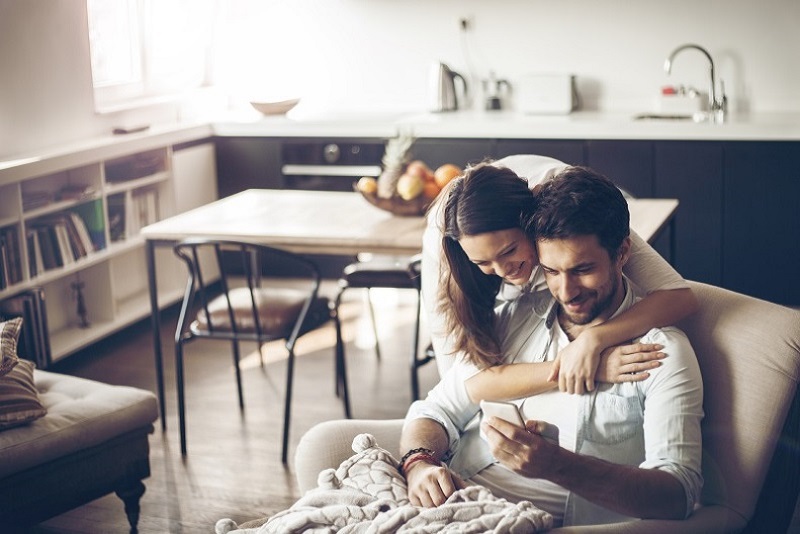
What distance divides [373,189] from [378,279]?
319mm

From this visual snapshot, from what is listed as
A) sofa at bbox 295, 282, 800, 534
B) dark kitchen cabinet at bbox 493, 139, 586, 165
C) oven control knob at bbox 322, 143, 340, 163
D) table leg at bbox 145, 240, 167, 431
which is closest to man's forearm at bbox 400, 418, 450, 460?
sofa at bbox 295, 282, 800, 534

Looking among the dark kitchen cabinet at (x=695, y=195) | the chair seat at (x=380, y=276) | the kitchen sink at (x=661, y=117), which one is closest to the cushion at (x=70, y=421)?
the chair seat at (x=380, y=276)

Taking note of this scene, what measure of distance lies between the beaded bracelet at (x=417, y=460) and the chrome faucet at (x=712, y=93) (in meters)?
3.58

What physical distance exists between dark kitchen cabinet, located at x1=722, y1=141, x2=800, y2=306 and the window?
305 centimetres

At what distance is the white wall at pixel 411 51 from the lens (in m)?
4.59

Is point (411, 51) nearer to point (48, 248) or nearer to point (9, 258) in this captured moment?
point (48, 248)

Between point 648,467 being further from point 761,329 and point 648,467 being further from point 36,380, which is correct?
point 36,380

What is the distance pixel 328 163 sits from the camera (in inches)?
223

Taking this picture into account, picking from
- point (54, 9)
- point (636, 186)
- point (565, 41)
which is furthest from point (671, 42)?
point (54, 9)

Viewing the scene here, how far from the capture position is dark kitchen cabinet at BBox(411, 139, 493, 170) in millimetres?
5316

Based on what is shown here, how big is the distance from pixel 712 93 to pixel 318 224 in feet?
8.42

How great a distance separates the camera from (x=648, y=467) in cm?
178

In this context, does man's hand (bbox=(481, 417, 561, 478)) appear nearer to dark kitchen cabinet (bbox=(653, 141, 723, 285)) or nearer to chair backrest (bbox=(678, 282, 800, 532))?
chair backrest (bbox=(678, 282, 800, 532))

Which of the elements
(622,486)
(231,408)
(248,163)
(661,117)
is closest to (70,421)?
(231,408)
